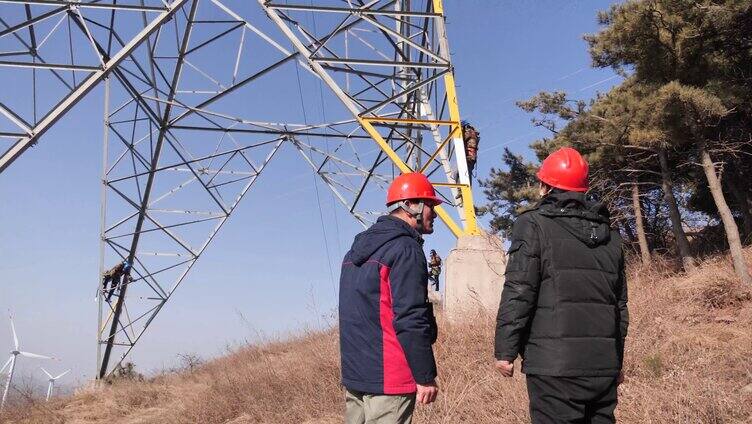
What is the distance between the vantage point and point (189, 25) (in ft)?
35.8

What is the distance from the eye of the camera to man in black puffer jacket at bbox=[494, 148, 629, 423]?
2.64m

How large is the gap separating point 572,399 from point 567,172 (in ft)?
3.77

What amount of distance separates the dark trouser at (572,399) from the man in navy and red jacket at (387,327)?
0.50 meters

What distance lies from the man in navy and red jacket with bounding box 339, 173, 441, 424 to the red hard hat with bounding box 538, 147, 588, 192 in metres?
0.79

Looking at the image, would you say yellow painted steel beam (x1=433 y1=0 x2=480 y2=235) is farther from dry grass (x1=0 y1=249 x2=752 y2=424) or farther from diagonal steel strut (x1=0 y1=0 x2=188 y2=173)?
diagonal steel strut (x1=0 y1=0 x2=188 y2=173)

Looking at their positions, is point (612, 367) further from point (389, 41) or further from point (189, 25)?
point (189, 25)

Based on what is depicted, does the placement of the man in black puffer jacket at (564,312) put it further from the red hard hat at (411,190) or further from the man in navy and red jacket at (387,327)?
the red hard hat at (411,190)

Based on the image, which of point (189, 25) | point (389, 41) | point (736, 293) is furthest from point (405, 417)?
point (189, 25)

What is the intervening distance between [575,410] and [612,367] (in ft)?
0.90

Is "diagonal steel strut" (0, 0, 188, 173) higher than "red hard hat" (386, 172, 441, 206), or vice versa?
"diagonal steel strut" (0, 0, 188, 173)

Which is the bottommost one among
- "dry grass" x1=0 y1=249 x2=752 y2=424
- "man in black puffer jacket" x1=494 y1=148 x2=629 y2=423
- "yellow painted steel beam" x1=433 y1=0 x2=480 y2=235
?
"dry grass" x1=0 y1=249 x2=752 y2=424

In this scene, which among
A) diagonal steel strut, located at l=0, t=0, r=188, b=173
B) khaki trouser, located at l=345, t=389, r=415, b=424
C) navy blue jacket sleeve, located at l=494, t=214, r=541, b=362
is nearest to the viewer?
navy blue jacket sleeve, located at l=494, t=214, r=541, b=362

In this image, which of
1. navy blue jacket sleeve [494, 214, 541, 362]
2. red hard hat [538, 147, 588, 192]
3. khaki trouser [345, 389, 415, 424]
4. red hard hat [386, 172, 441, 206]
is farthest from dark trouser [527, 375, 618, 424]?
red hard hat [386, 172, 441, 206]

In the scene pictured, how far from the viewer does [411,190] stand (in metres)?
3.30
